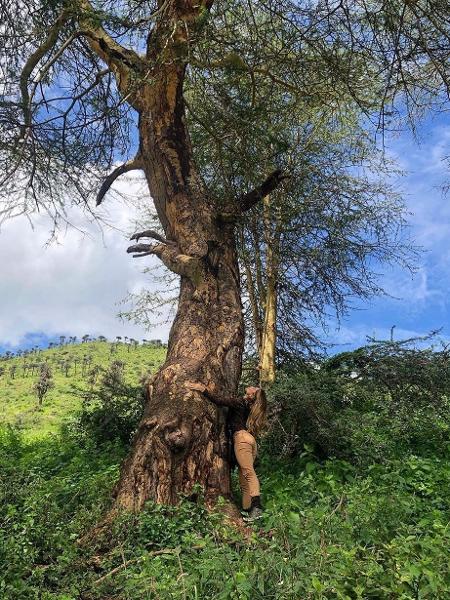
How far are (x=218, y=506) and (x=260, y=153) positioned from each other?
4686mm

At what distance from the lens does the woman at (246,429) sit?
18.3 feet

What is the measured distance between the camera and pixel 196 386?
19.1ft

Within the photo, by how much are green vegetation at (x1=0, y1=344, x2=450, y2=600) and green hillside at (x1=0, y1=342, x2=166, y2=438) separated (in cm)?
3415

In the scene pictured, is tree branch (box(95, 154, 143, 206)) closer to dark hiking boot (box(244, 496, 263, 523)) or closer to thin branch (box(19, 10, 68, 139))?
thin branch (box(19, 10, 68, 139))

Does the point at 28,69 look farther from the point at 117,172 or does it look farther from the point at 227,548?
the point at 227,548

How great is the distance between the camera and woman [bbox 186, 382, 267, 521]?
18.3 feet

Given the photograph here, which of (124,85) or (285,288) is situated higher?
(124,85)

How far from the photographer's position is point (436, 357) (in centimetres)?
955

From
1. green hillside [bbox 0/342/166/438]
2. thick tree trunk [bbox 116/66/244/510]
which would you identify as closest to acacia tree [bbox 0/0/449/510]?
thick tree trunk [bbox 116/66/244/510]

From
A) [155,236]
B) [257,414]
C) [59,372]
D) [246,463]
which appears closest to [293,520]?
[246,463]

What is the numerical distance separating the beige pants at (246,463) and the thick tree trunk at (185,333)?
138mm

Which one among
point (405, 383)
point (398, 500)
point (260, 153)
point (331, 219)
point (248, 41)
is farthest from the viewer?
point (331, 219)

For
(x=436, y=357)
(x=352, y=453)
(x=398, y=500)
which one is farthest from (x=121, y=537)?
(x=436, y=357)

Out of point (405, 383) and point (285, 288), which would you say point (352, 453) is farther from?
point (285, 288)
